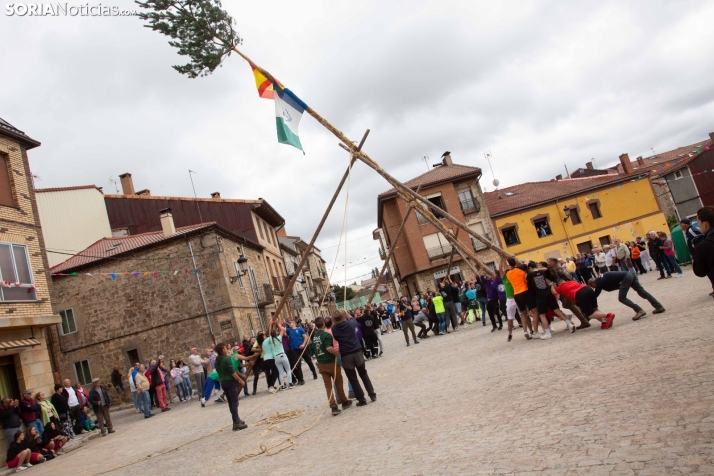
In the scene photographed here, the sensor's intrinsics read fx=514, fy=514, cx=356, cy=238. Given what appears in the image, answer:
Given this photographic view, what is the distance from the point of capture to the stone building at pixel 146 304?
23797 millimetres

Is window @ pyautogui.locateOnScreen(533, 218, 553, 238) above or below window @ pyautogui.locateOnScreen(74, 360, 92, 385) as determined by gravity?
above

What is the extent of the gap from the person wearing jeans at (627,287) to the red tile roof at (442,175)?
103ft

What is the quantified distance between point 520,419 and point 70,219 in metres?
28.8

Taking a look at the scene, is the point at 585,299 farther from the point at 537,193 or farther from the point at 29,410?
the point at 537,193

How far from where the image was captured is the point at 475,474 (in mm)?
4117

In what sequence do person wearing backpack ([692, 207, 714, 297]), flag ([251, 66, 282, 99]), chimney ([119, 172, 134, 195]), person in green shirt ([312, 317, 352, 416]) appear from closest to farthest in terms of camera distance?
person wearing backpack ([692, 207, 714, 297])
person in green shirt ([312, 317, 352, 416])
flag ([251, 66, 282, 99])
chimney ([119, 172, 134, 195])

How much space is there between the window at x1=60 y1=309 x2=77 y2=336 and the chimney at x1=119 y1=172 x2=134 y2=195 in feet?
40.3

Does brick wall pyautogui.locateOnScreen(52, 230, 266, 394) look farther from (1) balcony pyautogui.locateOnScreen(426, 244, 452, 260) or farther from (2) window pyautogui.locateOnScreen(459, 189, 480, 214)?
(2) window pyautogui.locateOnScreen(459, 189, 480, 214)

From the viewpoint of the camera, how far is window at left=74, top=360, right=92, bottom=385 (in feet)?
79.9

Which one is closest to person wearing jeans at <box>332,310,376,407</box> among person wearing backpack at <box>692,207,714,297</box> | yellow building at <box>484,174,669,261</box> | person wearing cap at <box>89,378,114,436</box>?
person wearing backpack at <box>692,207,714,297</box>

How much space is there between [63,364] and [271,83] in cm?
1852

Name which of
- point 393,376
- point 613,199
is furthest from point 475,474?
point 613,199

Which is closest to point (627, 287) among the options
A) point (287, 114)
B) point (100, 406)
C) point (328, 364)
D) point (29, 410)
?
point (328, 364)

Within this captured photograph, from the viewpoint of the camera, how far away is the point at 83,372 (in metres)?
24.4
